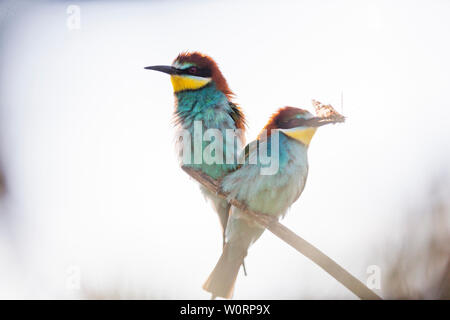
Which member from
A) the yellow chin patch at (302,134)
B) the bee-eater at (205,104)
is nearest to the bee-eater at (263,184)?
the yellow chin patch at (302,134)

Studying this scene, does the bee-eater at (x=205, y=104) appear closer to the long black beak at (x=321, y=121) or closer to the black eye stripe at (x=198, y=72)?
the black eye stripe at (x=198, y=72)

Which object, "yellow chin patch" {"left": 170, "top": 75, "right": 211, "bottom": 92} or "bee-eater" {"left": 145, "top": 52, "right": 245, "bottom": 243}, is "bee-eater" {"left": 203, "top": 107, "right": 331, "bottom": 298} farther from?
"yellow chin patch" {"left": 170, "top": 75, "right": 211, "bottom": 92}

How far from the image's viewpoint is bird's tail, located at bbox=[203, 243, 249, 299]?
2.41m

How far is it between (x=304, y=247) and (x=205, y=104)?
3.01 feet

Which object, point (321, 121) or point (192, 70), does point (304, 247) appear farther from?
point (192, 70)

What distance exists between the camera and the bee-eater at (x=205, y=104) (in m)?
2.55

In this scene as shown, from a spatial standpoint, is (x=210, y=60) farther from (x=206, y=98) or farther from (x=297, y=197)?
(x=297, y=197)

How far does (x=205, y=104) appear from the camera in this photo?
2596 mm

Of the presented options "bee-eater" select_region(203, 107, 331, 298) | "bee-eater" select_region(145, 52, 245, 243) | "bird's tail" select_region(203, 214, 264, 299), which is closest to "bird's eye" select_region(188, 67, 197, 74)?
"bee-eater" select_region(145, 52, 245, 243)

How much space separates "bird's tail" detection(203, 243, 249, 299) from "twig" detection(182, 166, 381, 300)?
19 cm

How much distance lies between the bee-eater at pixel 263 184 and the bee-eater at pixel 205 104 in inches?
6.4

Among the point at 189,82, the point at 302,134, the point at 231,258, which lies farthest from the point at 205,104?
the point at 231,258
